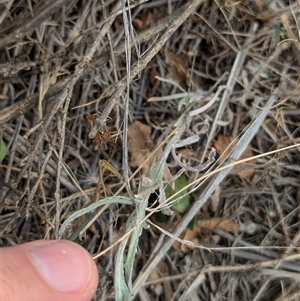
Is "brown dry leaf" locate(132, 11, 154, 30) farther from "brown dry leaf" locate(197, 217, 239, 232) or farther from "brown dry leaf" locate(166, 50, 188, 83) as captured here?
"brown dry leaf" locate(197, 217, 239, 232)

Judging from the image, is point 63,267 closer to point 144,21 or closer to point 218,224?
point 218,224

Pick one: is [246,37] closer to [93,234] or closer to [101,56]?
[101,56]

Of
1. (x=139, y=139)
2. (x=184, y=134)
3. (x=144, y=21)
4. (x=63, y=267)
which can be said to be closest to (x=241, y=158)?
(x=184, y=134)

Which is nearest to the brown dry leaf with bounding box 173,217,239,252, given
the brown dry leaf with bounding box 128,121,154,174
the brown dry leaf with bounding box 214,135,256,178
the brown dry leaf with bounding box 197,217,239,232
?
the brown dry leaf with bounding box 197,217,239,232

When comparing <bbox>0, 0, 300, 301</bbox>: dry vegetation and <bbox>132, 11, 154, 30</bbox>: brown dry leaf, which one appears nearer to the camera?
<bbox>0, 0, 300, 301</bbox>: dry vegetation

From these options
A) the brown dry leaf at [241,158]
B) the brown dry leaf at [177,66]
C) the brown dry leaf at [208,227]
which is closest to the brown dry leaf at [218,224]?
the brown dry leaf at [208,227]

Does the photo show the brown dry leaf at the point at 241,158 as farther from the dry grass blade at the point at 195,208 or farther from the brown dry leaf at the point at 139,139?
the brown dry leaf at the point at 139,139

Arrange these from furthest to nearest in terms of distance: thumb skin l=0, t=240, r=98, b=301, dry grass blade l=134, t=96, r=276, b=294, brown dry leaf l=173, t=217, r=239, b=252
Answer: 1. brown dry leaf l=173, t=217, r=239, b=252
2. dry grass blade l=134, t=96, r=276, b=294
3. thumb skin l=0, t=240, r=98, b=301
